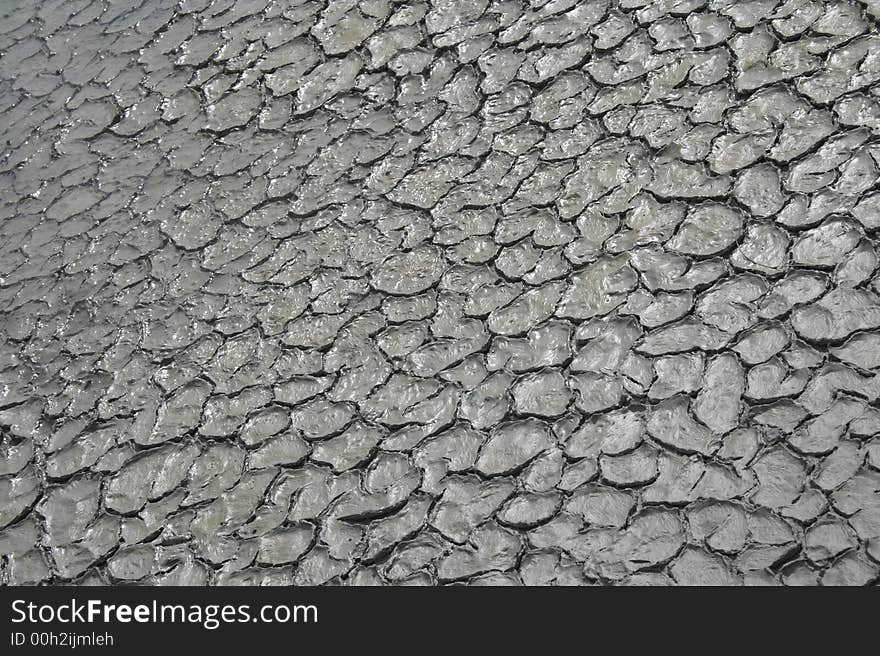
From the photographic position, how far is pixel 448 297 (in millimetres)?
1198

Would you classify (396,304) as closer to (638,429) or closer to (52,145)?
(638,429)

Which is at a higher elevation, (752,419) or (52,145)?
(52,145)

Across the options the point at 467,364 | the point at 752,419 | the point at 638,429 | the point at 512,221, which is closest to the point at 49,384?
the point at 467,364

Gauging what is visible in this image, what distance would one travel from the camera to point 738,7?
1393 mm

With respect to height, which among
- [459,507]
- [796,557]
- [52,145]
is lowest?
[796,557]

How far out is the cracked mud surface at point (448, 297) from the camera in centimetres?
101

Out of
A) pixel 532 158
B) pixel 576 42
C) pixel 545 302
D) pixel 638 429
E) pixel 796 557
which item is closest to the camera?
pixel 796 557

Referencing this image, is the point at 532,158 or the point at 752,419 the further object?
the point at 532,158

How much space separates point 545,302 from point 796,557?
0.43 meters

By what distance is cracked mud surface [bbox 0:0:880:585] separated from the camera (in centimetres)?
101

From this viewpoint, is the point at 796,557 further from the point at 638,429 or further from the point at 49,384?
the point at 49,384

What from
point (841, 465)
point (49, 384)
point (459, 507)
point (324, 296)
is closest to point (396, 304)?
point (324, 296)

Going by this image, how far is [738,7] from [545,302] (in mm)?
599

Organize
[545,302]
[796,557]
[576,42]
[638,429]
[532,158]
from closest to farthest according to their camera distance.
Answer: [796,557]
[638,429]
[545,302]
[532,158]
[576,42]
